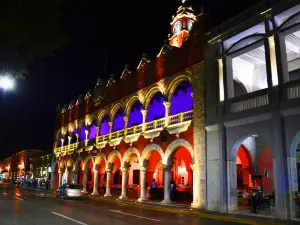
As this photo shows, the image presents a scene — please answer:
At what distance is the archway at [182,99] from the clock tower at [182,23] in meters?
10.4

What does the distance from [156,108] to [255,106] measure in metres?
9.84

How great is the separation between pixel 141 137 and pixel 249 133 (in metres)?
10.2

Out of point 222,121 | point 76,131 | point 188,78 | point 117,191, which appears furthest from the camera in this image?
point 76,131

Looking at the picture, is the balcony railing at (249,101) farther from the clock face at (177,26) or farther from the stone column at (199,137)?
the clock face at (177,26)

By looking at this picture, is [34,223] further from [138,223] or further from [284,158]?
[284,158]

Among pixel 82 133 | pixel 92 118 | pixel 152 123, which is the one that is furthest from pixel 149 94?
pixel 82 133

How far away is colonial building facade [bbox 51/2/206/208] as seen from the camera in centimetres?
1994

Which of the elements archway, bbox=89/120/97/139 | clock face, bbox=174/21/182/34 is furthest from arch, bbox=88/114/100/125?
clock face, bbox=174/21/182/34

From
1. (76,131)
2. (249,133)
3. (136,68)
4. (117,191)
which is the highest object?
(136,68)

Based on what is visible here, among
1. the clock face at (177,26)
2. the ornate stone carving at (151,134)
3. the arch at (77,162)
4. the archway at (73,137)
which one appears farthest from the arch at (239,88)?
the archway at (73,137)

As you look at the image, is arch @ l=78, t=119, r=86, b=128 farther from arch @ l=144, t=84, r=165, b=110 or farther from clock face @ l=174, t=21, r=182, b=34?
clock face @ l=174, t=21, r=182, b=34

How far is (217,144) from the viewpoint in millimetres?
17547

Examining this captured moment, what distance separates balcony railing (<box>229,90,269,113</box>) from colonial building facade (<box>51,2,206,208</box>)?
2.54 m

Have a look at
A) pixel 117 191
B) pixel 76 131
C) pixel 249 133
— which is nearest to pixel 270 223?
pixel 249 133
